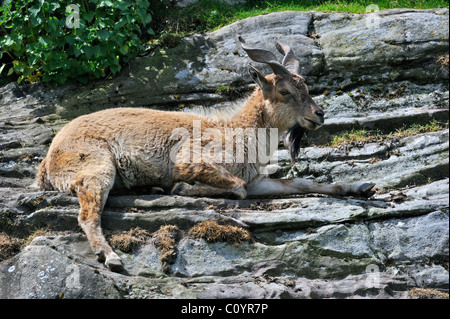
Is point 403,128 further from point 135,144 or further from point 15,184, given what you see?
point 15,184

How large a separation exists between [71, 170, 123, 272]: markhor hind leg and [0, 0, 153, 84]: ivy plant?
331 centimetres

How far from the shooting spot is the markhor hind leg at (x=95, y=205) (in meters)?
5.93

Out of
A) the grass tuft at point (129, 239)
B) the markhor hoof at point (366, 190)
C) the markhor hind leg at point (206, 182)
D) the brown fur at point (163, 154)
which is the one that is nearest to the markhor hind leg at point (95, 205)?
the brown fur at point (163, 154)

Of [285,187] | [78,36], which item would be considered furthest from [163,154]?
[78,36]

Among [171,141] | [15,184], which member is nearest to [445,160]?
[171,141]

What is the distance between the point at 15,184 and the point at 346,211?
15.2 ft

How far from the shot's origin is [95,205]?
6488 millimetres

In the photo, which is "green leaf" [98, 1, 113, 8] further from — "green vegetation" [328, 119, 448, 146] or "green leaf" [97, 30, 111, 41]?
"green vegetation" [328, 119, 448, 146]

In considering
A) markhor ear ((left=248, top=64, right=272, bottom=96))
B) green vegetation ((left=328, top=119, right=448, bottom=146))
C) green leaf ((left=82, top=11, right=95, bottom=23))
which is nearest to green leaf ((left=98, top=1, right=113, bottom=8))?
green leaf ((left=82, top=11, right=95, bottom=23))

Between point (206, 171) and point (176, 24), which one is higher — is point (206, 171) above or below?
below

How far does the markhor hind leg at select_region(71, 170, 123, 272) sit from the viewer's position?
19.5 feet

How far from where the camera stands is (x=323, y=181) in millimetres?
8008

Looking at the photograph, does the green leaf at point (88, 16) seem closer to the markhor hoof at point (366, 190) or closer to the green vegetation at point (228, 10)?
the green vegetation at point (228, 10)

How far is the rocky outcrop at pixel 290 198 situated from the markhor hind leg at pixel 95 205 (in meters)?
0.14
